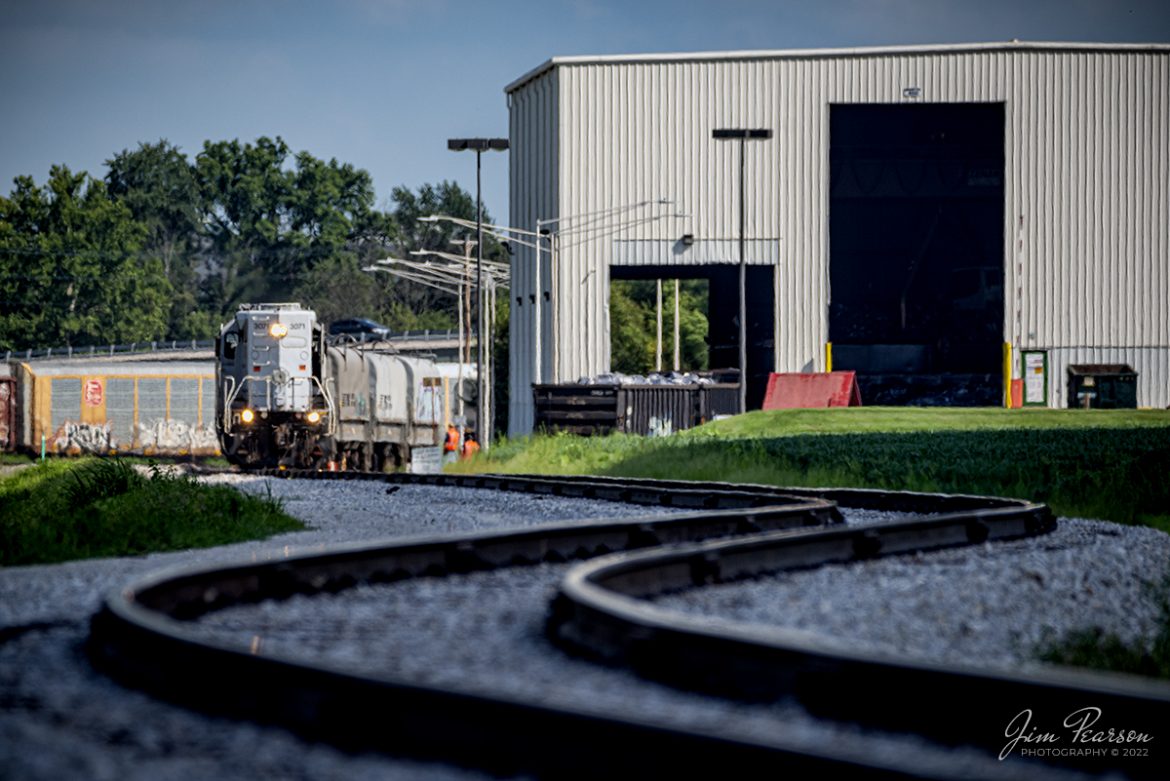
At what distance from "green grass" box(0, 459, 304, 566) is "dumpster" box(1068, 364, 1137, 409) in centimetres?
3279

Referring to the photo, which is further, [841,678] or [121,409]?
[121,409]

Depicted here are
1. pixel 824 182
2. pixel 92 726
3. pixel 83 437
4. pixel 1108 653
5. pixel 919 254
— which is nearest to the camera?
pixel 92 726

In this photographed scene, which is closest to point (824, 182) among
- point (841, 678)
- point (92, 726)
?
point (841, 678)

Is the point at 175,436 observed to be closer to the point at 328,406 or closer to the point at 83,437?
the point at 83,437

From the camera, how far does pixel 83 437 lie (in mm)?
47219

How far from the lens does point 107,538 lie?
11234 mm

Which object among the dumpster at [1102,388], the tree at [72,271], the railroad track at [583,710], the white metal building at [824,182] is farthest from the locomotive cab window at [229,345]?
the tree at [72,271]

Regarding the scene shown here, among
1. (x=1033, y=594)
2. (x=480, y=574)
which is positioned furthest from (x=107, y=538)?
(x=1033, y=594)

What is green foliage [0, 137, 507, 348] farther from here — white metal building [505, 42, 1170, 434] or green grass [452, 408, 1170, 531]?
green grass [452, 408, 1170, 531]

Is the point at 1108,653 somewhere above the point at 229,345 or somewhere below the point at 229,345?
below

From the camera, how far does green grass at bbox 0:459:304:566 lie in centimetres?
1071

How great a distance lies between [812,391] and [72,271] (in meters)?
73.5

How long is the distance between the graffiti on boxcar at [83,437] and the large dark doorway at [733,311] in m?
17.2

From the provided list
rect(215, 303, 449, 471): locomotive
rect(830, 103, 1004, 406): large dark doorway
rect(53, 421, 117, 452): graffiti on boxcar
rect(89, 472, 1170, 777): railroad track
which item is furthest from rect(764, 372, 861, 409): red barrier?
rect(89, 472, 1170, 777): railroad track
